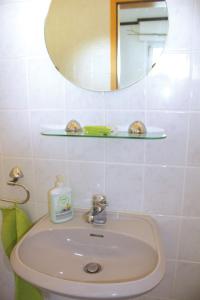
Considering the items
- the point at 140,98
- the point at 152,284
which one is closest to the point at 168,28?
the point at 140,98

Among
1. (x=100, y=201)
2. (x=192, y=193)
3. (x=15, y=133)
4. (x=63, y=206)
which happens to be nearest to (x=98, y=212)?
(x=100, y=201)

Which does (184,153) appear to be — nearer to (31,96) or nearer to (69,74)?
(69,74)

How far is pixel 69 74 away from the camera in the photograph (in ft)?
3.31

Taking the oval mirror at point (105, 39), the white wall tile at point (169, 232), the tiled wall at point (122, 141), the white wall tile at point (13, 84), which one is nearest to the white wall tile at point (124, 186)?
the tiled wall at point (122, 141)

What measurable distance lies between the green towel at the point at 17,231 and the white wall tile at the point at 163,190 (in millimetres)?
577

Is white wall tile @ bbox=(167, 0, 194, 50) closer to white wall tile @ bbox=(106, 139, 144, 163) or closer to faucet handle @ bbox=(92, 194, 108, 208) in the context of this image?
white wall tile @ bbox=(106, 139, 144, 163)

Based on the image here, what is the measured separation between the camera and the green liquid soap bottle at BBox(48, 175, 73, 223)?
1022 millimetres

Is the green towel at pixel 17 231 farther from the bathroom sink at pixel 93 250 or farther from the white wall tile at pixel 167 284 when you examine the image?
the white wall tile at pixel 167 284

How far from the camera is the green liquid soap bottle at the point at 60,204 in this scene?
1022 millimetres

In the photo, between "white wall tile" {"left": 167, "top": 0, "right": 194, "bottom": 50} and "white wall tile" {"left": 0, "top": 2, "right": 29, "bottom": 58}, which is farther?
"white wall tile" {"left": 0, "top": 2, "right": 29, "bottom": 58}

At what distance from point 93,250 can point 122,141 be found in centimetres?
46

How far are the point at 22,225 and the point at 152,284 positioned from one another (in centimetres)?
67

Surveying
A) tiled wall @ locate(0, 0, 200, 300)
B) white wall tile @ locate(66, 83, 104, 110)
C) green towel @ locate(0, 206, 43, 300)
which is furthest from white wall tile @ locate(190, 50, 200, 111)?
green towel @ locate(0, 206, 43, 300)

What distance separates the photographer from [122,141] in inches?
40.4
